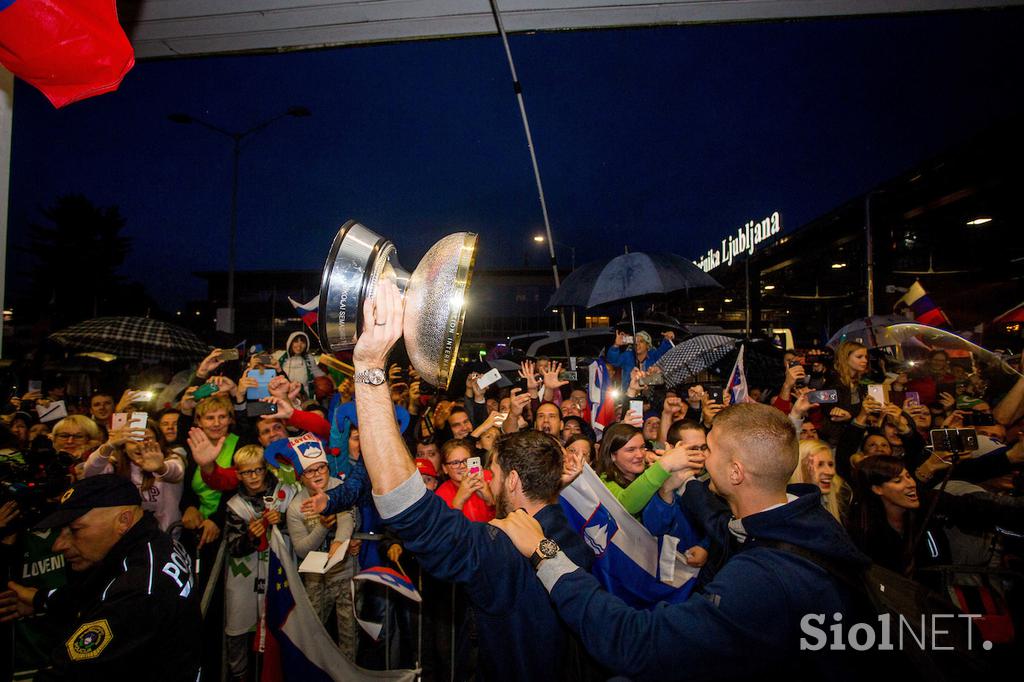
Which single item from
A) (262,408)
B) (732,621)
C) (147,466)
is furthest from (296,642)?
(732,621)

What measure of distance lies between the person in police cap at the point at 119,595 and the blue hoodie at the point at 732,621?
2256 millimetres

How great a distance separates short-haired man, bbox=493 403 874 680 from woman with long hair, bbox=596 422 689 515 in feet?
4.67

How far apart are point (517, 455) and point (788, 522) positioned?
130cm

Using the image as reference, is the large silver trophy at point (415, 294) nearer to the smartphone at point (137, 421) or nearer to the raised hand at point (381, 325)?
the raised hand at point (381, 325)

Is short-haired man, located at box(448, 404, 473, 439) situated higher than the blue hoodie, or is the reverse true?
short-haired man, located at box(448, 404, 473, 439)

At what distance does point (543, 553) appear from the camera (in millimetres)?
2045

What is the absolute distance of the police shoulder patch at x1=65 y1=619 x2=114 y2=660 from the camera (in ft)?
8.11

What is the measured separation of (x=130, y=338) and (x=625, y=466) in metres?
8.11

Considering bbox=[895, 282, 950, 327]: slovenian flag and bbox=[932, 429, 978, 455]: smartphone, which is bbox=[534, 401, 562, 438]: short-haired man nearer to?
bbox=[932, 429, 978, 455]: smartphone

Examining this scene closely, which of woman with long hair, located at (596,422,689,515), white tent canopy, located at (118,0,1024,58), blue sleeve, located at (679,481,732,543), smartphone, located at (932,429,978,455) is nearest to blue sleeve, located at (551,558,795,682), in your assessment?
blue sleeve, located at (679,481,732,543)

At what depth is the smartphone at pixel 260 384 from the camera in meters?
6.01

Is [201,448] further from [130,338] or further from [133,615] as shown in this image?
[130,338]

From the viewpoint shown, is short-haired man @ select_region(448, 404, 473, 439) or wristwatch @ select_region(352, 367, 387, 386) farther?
short-haired man @ select_region(448, 404, 473, 439)

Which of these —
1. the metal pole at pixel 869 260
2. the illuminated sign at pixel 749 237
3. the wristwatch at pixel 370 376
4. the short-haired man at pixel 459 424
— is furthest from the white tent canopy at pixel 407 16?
the illuminated sign at pixel 749 237
